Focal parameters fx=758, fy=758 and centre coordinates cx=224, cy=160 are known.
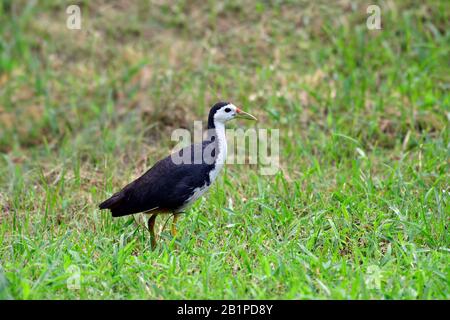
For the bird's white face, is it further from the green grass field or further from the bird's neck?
the green grass field

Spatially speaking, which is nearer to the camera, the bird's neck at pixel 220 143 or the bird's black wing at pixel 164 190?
the bird's black wing at pixel 164 190

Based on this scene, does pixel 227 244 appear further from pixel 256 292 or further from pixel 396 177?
pixel 396 177

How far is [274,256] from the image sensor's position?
5.52m

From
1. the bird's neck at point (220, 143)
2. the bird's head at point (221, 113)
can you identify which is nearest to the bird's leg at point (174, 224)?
the bird's neck at point (220, 143)

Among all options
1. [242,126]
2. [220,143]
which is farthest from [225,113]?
[242,126]

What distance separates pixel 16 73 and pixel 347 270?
6.25 m

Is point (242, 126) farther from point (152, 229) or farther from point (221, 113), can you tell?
point (152, 229)

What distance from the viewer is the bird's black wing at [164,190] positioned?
5.98 m

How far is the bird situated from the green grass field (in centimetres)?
27

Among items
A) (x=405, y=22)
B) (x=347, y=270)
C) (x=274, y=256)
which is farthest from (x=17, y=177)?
(x=405, y=22)

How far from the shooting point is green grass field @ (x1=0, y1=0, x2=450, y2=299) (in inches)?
211

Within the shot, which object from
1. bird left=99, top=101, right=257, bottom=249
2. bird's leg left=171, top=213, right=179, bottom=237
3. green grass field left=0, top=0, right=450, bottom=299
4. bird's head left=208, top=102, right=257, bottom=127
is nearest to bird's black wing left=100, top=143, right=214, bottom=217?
bird left=99, top=101, right=257, bottom=249

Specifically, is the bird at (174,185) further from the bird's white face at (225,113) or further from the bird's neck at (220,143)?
the bird's white face at (225,113)

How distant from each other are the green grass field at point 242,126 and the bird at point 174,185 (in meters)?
0.27
